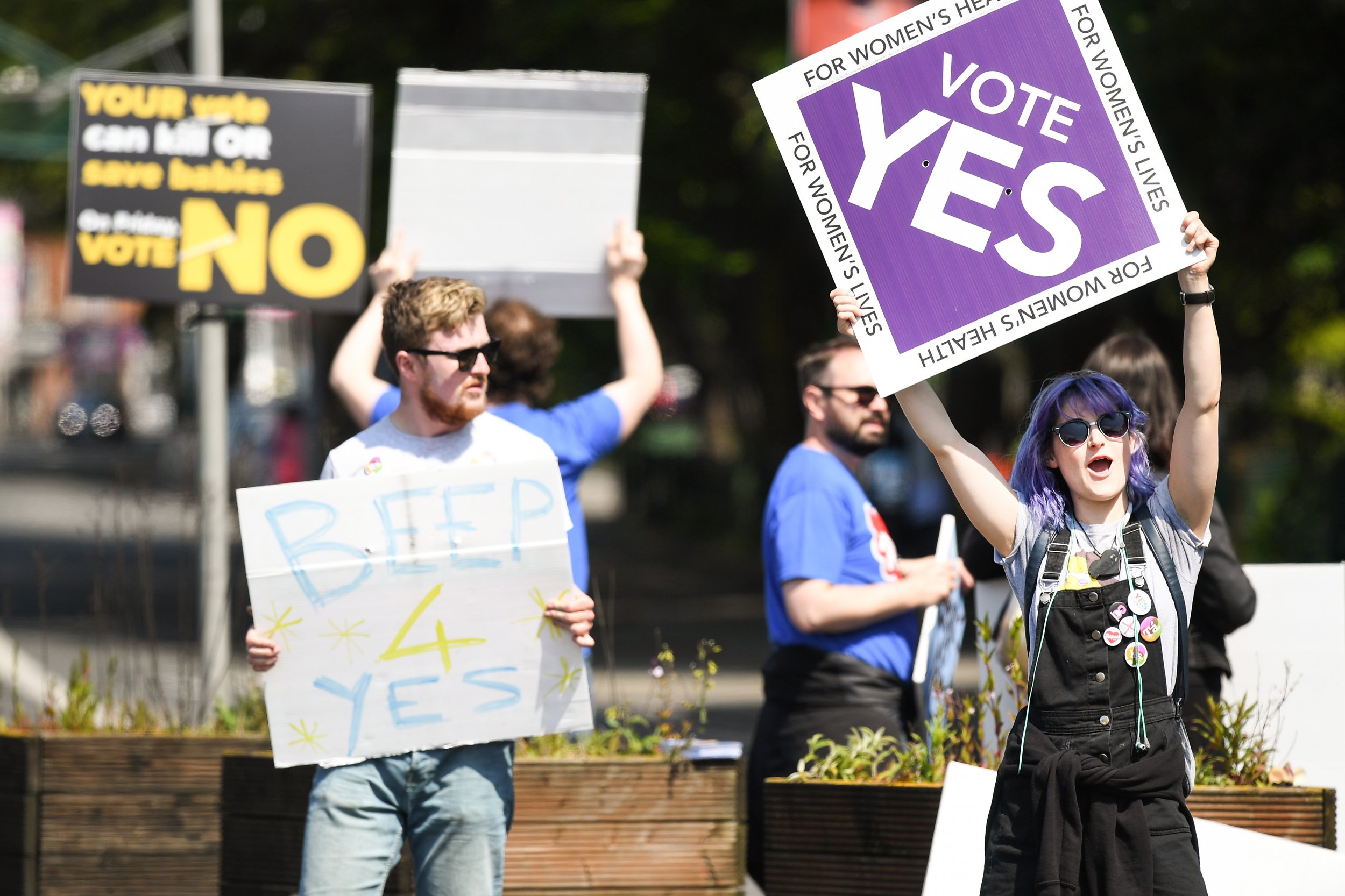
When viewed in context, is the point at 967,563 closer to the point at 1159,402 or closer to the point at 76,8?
the point at 1159,402

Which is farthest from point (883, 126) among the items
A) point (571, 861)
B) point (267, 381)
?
point (267, 381)

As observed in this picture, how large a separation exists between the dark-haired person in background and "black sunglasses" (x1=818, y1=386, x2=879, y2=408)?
65cm

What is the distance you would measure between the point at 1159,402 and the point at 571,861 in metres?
2.05

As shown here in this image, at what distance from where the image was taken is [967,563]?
4.98 metres

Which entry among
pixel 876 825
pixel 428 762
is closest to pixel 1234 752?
pixel 876 825

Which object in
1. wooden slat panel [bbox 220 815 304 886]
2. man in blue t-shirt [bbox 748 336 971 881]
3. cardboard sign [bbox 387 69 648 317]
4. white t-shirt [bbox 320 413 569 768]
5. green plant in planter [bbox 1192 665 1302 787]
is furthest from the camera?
cardboard sign [bbox 387 69 648 317]

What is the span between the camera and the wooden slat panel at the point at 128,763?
5664 mm

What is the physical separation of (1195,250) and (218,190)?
3.69m

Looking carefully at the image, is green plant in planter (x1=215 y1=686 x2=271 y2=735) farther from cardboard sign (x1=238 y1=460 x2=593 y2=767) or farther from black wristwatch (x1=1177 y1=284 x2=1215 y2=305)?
black wristwatch (x1=1177 y1=284 x2=1215 y2=305)

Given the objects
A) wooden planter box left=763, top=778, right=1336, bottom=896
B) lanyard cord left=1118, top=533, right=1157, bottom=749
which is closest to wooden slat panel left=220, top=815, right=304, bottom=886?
wooden planter box left=763, top=778, right=1336, bottom=896

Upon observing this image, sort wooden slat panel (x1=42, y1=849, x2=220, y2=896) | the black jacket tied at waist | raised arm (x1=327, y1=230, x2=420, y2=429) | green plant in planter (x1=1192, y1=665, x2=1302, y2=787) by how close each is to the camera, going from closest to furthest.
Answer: the black jacket tied at waist → green plant in planter (x1=1192, y1=665, x2=1302, y2=787) → raised arm (x1=327, y1=230, x2=420, y2=429) → wooden slat panel (x1=42, y1=849, x2=220, y2=896)

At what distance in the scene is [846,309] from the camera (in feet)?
12.5

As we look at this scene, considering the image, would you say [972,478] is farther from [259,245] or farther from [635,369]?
[259,245]

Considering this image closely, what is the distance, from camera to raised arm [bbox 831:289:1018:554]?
360 centimetres
